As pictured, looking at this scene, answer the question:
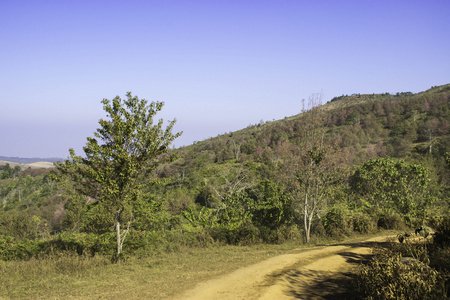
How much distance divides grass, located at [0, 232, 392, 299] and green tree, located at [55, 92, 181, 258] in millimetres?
2196

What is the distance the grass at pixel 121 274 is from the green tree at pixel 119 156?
2.20 meters

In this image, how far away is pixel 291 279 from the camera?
841cm

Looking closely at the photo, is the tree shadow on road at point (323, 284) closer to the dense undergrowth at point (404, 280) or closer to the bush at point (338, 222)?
the dense undergrowth at point (404, 280)

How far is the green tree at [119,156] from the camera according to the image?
407 inches

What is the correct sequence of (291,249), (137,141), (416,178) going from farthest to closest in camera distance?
(416,178), (291,249), (137,141)

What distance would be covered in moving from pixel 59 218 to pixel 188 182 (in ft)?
61.7

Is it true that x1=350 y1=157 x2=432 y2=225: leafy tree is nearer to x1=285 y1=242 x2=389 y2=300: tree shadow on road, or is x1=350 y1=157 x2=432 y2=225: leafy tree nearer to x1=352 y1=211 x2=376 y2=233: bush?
x1=352 y1=211 x2=376 y2=233: bush

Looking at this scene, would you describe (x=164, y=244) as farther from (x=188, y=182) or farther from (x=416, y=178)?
(x=188, y=182)

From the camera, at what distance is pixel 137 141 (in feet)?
35.4

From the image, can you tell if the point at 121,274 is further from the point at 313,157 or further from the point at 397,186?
the point at 397,186

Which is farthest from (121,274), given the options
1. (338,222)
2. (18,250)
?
(338,222)

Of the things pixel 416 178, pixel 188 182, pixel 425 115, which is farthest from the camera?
pixel 425 115

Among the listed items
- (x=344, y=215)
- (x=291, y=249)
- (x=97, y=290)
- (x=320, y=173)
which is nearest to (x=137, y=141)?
(x=97, y=290)

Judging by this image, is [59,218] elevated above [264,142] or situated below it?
below
